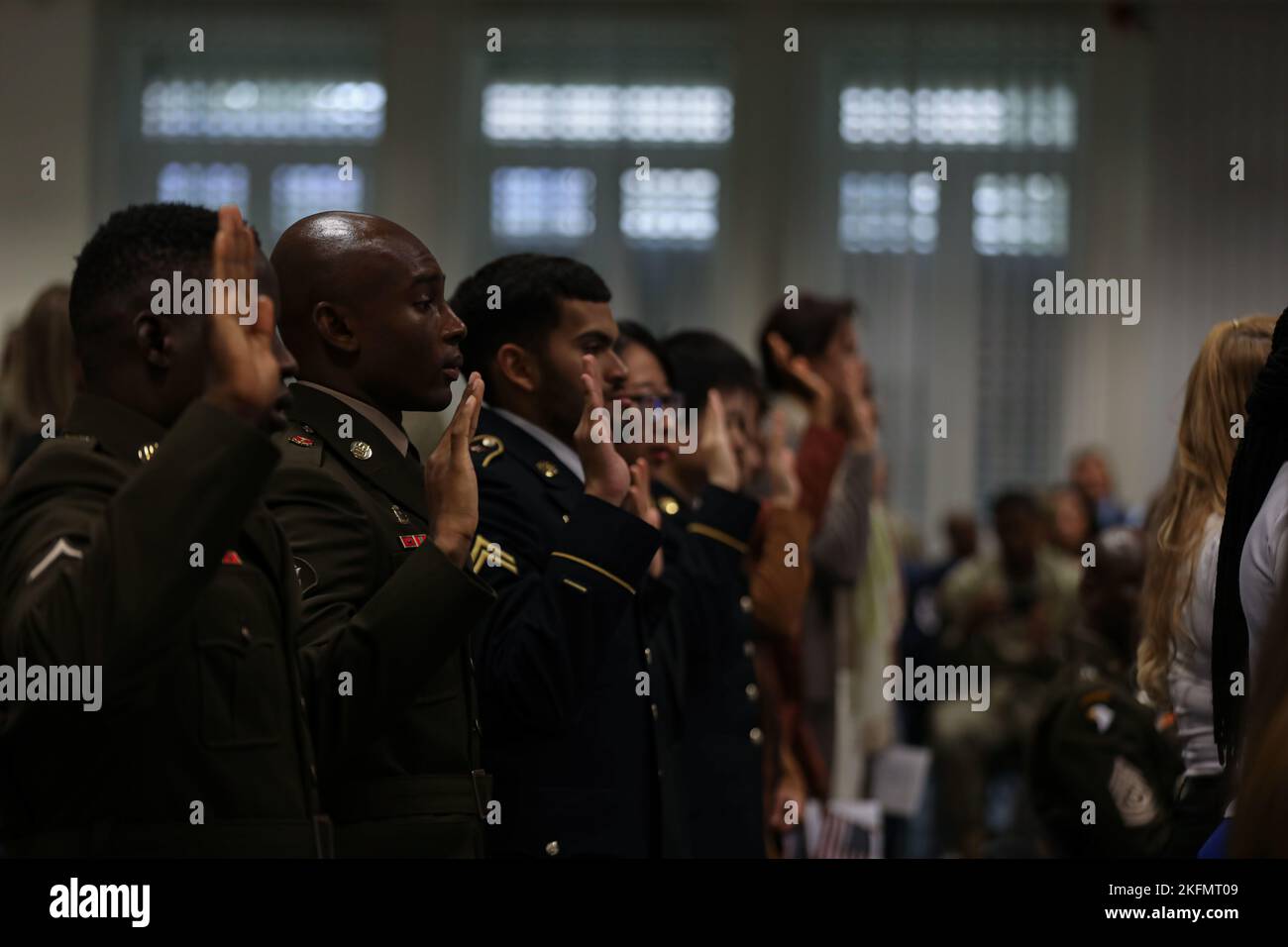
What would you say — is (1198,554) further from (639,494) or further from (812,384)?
(812,384)

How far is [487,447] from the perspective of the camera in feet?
7.81

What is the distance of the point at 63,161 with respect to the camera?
342 inches

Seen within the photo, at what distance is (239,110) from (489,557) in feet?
24.2

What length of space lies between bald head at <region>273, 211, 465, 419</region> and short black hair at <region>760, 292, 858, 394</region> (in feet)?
7.65

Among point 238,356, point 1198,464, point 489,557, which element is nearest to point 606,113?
point 1198,464

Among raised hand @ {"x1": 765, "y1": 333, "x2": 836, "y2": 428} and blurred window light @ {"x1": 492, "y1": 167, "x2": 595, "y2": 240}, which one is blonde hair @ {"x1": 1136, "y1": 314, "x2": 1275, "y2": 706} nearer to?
raised hand @ {"x1": 765, "y1": 333, "x2": 836, "y2": 428}

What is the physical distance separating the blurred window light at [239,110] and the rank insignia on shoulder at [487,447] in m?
7.11

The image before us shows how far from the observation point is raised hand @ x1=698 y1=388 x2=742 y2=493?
3.02 meters

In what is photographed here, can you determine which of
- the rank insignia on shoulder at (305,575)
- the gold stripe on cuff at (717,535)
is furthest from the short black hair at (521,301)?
the rank insignia on shoulder at (305,575)

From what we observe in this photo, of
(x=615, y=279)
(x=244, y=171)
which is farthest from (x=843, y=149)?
(x=244, y=171)

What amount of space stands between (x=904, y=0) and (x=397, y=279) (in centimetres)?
785

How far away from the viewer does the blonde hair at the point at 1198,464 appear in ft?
7.72
